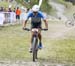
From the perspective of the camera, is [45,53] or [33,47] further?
[45,53]

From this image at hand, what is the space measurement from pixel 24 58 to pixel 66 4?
63.4 metres

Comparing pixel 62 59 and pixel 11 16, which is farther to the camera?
pixel 11 16

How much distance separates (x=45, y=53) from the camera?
49.1ft

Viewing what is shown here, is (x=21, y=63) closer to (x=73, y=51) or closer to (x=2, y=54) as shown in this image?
(x=2, y=54)

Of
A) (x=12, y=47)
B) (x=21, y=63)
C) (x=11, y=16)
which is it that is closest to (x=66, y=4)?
(x=11, y=16)

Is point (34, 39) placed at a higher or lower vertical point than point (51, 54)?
higher

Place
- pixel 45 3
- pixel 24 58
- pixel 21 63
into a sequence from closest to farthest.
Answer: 1. pixel 21 63
2. pixel 24 58
3. pixel 45 3

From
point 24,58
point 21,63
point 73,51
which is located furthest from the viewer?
point 73,51

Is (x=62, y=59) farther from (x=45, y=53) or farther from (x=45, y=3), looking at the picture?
(x=45, y=3)

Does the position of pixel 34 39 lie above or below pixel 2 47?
above

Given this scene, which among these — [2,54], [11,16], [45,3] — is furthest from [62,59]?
[45,3]

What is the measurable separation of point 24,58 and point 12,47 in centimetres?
342

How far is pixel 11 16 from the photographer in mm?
32656

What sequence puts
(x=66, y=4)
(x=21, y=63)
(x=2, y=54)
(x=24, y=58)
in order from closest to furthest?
(x=21, y=63)
(x=24, y=58)
(x=2, y=54)
(x=66, y=4)
